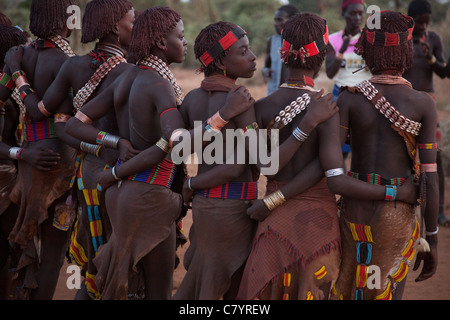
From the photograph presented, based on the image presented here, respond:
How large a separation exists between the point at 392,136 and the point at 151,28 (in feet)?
5.06

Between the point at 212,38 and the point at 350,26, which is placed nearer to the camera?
the point at 212,38

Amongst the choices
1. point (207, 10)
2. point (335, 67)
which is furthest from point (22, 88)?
point (207, 10)

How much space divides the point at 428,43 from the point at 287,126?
4080 millimetres

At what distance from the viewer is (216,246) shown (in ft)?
10.9

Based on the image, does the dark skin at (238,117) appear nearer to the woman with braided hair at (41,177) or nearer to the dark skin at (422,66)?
the woman with braided hair at (41,177)

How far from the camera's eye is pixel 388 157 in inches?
131

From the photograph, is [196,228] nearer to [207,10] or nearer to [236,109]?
[236,109]

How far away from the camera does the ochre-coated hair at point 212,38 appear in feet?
11.0

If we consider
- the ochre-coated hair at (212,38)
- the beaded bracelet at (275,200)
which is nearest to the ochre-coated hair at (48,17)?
the ochre-coated hair at (212,38)

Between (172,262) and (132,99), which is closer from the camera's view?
(132,99)

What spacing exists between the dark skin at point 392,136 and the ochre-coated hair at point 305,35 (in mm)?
273

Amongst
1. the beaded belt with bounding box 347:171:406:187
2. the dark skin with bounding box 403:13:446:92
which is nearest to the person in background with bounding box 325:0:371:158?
the dark skin with bounding box 403:13:446:92

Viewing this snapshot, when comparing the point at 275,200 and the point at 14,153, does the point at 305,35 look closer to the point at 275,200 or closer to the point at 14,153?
the point at 275,200

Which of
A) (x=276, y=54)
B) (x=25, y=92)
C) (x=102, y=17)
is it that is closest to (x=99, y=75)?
(x=102, y=17)
